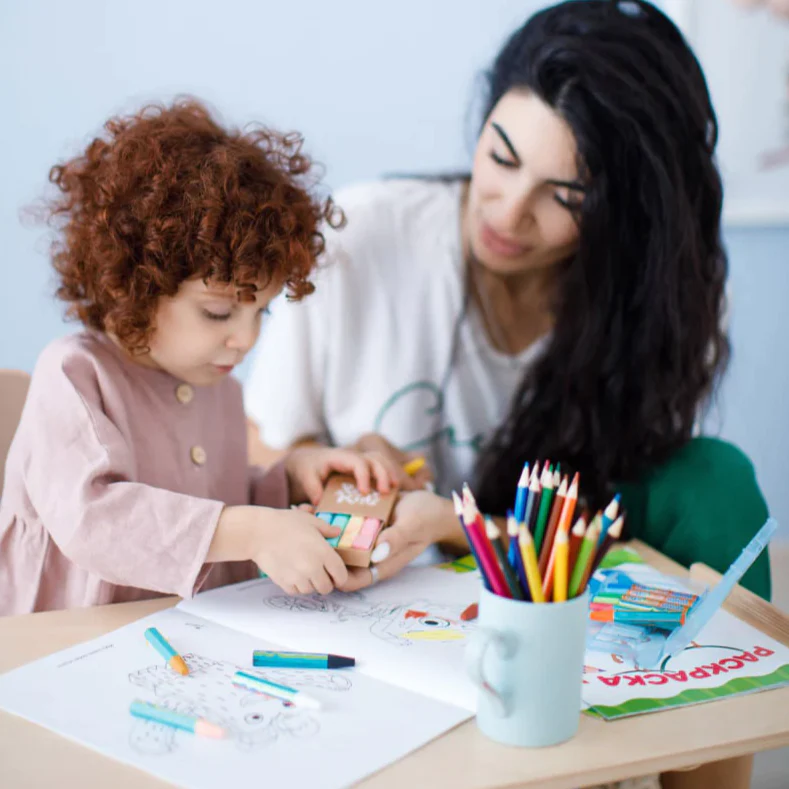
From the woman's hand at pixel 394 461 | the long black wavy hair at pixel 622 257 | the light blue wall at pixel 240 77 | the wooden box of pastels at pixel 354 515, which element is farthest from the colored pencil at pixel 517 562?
the light blue wall at pixel 240 77

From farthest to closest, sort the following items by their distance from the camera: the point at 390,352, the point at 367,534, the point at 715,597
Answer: the point at 390,352, the point at 367,534, the point at 715,597

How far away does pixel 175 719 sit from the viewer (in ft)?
1.63

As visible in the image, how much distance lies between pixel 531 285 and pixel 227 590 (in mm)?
660

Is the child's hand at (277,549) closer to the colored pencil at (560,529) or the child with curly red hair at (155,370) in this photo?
the child with curly red hair at (155,370)

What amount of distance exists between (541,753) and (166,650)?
0.25 m

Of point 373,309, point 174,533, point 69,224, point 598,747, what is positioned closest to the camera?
point 598,747

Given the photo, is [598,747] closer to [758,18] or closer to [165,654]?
[165,654]

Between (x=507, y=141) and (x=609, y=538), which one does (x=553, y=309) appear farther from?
(x=609, y=538)

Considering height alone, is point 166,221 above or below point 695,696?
above

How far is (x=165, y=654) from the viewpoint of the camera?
0.58 m

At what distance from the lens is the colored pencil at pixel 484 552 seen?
0.50 m

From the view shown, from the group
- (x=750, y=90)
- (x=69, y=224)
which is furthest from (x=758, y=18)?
(x=69, y=224)

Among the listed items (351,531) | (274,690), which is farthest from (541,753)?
(351,531)

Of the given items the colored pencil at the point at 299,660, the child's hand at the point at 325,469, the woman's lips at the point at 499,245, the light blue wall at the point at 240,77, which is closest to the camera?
the colored pencil at the point at 299,660
